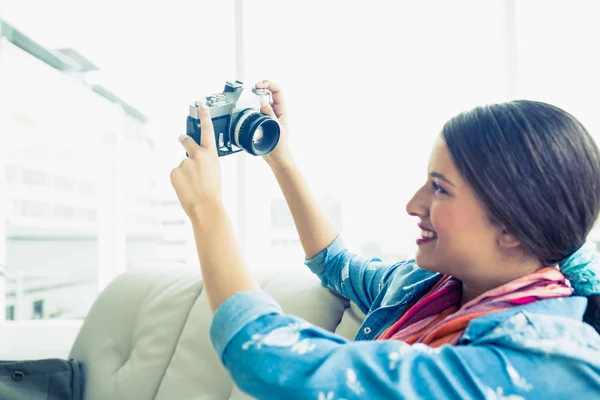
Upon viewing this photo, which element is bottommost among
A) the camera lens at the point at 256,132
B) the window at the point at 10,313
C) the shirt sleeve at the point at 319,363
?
the window at the point at 10,313

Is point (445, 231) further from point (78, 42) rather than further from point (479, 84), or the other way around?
point (78, 42)

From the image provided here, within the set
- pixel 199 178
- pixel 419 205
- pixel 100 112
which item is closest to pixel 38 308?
Answer: pixel 100 112

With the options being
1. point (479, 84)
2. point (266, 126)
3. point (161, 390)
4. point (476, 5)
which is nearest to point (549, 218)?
point (266, 126)

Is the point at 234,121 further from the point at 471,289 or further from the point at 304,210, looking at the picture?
the point at 471,289

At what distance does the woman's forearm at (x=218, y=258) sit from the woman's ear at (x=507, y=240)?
1.21ft

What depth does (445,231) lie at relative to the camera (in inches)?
33.4

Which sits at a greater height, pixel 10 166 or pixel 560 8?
pixel 560 8

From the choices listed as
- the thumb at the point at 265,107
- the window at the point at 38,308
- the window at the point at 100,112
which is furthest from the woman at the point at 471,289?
the window at the point at 38,308

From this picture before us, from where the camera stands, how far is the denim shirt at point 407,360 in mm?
667

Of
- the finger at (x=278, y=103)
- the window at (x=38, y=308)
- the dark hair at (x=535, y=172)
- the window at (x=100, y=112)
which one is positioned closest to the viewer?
the dark hair at (x=535, y=172)

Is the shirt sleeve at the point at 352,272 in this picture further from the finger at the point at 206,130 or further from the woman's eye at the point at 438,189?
the finger at the point at 206,130

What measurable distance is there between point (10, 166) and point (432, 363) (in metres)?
2.16

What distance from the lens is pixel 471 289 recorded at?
3.11 ft

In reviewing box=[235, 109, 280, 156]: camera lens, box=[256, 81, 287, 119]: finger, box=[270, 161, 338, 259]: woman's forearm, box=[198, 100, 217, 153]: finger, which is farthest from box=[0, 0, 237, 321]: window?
box=[198, 100, 217, 153]: finger
